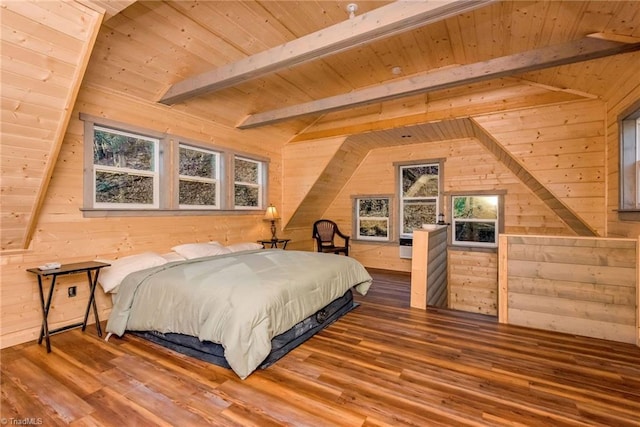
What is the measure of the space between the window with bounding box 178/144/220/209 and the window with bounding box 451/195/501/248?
413 centimetres

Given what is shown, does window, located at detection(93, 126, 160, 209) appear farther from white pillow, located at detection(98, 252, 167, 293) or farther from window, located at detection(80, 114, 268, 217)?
white pillow, located at detection(98, 252, 167, 293)

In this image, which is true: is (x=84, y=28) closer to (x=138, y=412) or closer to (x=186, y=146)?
(x=186, y=146)

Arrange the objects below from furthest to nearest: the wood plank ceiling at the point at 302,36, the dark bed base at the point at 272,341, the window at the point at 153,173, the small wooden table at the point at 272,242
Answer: the small wooden table at the point at 272,242 → the window at the point at 153,173 → the wood plank ceiling at the point at 302,36 → the dark bed base at the point at 272,341

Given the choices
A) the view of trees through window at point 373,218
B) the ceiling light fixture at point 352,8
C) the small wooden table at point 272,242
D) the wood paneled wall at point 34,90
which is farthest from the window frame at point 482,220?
the wood paneled wall at point 34,90

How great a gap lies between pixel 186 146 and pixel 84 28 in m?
2.10

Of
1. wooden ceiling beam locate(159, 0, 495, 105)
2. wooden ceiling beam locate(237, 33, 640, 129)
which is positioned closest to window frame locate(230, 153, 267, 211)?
wooden ceiling beam locate(237, 33, 640, 129)

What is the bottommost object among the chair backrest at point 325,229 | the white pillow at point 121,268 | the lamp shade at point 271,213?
the white pillow at point 121,268

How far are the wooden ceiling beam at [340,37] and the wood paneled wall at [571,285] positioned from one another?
2206 mm

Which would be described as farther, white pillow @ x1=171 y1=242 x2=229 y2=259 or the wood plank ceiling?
white pillow @ x1=171 y1=242 x2=229 y2=259

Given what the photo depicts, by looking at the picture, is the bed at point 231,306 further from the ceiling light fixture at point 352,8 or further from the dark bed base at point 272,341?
the ceiling light fixture at point 352,8

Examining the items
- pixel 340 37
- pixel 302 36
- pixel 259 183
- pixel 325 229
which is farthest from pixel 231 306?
pixel 325 229

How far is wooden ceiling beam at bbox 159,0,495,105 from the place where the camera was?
6.51ft

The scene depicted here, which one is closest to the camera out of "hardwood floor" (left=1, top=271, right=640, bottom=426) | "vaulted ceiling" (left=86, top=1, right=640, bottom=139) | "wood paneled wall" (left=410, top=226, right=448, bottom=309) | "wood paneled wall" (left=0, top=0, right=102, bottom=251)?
"hardwood floor" (left=1, top=271, right=640, bottom=426)

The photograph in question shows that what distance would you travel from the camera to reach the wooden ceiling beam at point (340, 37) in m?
1.99
